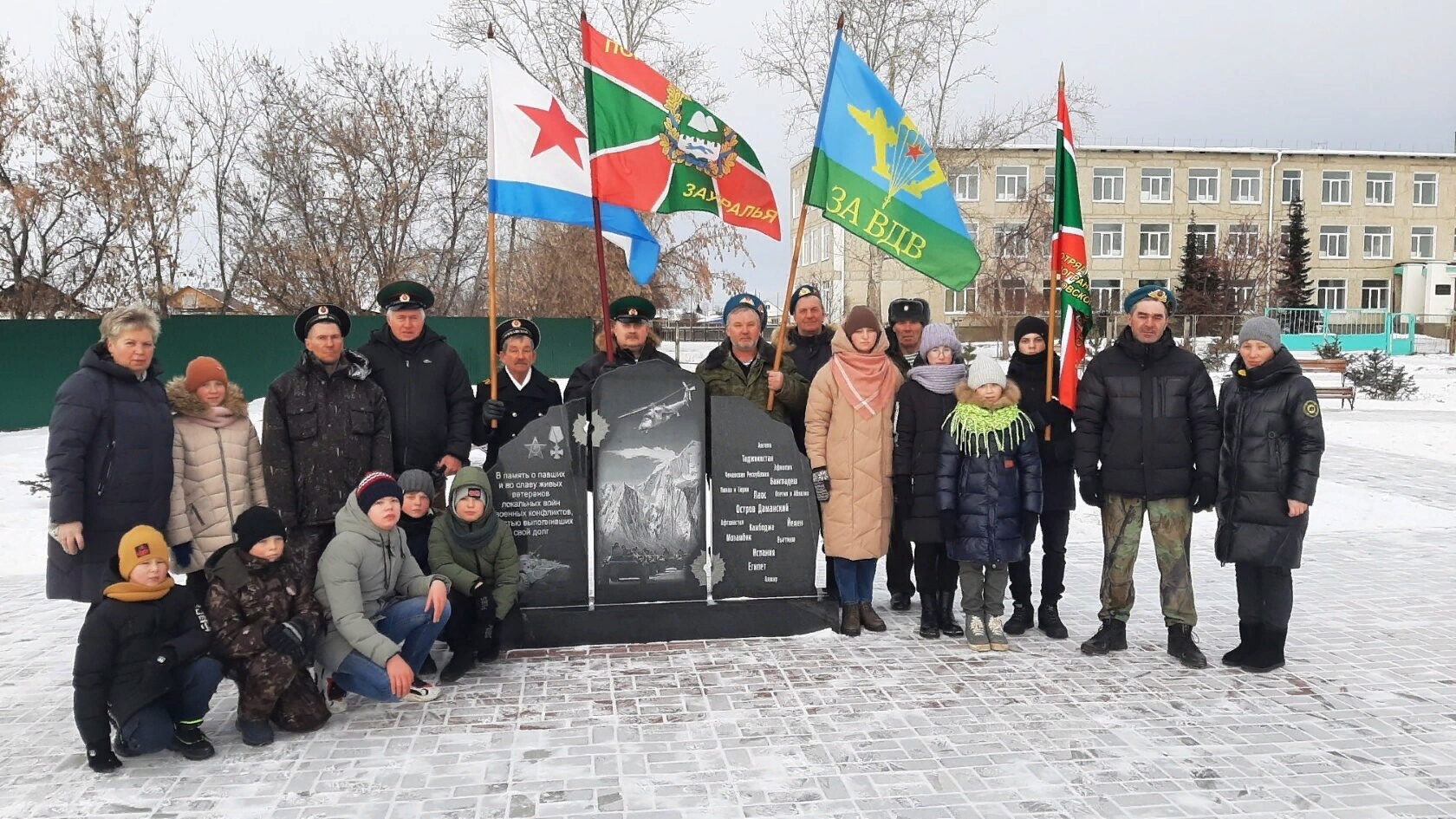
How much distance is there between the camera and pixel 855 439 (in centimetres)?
577

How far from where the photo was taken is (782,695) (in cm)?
489

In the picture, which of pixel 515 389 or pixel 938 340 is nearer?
pixel 938 340

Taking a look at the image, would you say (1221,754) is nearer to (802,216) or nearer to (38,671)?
(802,216)

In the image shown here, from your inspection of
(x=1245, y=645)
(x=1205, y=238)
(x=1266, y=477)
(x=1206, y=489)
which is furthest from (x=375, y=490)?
(x=1205, y=238)

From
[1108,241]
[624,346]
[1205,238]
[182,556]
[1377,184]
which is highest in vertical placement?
[1377,184]

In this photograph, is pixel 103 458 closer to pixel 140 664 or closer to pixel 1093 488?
pixel 140 664

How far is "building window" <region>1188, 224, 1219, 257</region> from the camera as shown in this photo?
4842cm

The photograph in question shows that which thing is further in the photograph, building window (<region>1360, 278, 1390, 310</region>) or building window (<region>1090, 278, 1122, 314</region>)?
building window (<region>1360, 278, 1390, 310</region>)

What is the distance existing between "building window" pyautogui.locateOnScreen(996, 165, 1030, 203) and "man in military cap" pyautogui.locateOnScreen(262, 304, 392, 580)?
49.6 metres

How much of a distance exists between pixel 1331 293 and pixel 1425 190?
7.55 metres

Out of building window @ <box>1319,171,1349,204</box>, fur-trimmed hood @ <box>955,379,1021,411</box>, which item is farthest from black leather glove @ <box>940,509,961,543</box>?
building window @ <box>1319,171,1349,204</box>

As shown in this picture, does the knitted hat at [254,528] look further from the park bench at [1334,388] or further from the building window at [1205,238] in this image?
the building window at [1205,238]

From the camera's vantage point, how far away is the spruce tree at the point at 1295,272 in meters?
50.2

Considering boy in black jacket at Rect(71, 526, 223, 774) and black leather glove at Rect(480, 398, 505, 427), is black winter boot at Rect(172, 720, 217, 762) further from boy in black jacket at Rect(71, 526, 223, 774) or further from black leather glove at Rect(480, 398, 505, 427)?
black leather glove at Rect(480, 398, 505, 427)
